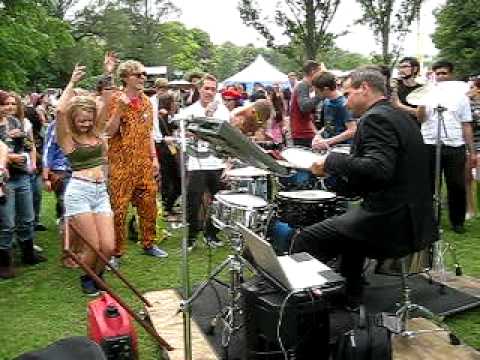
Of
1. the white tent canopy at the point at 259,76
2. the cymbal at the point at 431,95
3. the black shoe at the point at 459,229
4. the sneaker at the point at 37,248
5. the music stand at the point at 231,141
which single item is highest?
the white tent canopy at the point at 259,76

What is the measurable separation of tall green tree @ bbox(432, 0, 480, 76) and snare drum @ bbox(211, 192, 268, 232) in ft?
71.7

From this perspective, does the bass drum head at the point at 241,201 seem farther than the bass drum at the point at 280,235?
No

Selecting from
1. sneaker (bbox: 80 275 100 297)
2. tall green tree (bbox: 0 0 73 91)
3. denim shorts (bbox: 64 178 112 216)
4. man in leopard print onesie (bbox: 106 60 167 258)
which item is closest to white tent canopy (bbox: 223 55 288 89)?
tall green tree (bbox: 0 0 73 91)

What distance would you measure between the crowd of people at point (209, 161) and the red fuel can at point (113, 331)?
69 cm

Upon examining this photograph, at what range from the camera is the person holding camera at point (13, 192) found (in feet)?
19.5

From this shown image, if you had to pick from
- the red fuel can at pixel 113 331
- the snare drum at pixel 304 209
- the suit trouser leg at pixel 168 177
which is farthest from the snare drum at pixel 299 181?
the suit trouser leg at pixel 168 177

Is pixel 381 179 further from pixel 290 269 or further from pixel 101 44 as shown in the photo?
pixel 101 44

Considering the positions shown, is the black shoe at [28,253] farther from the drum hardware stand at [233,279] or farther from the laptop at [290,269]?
the laptop at [290,269]

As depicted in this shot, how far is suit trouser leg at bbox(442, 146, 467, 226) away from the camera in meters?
6.95

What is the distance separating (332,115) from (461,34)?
67.9ft

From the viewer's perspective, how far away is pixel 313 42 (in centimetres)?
2217

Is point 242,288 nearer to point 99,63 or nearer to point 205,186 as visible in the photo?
point 205,186

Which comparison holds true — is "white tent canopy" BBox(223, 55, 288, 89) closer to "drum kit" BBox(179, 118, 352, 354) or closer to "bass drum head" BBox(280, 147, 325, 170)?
"drum kit" BBox(179, 118, 352, 354)

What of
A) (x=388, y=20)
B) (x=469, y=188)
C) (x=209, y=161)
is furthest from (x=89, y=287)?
(x=388, y=20)
